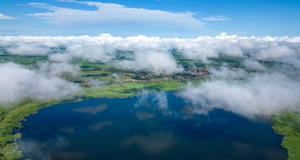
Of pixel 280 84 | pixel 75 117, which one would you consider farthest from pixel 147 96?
pixel 280 84

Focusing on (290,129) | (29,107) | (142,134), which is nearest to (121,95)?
(29,107)

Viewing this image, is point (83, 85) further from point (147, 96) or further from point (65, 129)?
point (65, 129)

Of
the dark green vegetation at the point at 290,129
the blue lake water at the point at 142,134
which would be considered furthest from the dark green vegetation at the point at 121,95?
the blue lake water at the point at 142,134

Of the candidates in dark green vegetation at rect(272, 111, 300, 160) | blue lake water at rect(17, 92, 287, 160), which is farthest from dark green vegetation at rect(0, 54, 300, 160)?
blue lake water at rect(17, 92, 287, 160)

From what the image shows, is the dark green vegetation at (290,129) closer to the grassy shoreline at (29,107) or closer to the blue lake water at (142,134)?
the blue lake water at (142,134)

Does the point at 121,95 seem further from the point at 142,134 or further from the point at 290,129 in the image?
the point at 290,129

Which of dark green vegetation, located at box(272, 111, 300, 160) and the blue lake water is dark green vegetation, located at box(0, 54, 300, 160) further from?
the blue lake water
